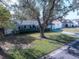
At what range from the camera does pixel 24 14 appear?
24094 mm

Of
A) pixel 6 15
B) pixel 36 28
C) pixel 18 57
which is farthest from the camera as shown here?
pixel 36 28

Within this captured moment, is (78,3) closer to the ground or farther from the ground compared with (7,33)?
farther from the ground

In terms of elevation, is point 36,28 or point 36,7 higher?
point 36,7

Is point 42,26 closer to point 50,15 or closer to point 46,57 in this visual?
point 50,15

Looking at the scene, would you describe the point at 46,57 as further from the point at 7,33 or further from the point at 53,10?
the point at 7,33

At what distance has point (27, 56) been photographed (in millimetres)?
12633

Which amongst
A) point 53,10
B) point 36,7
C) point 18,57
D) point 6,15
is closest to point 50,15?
point 53,10

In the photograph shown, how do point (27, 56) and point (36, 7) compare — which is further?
point (36, 7)

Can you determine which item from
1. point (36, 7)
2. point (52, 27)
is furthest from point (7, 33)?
point (52, 27)

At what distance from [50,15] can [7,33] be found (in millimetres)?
7607

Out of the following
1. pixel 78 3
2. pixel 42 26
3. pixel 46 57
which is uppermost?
→ pixel 78 3

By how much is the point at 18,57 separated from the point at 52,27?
91.1 ft

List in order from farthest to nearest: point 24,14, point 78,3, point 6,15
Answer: point 24,14, point 78,3, point 6,15

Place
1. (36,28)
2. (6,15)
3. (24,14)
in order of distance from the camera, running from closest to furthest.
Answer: (6,15)
(24,14)
(36,28)
